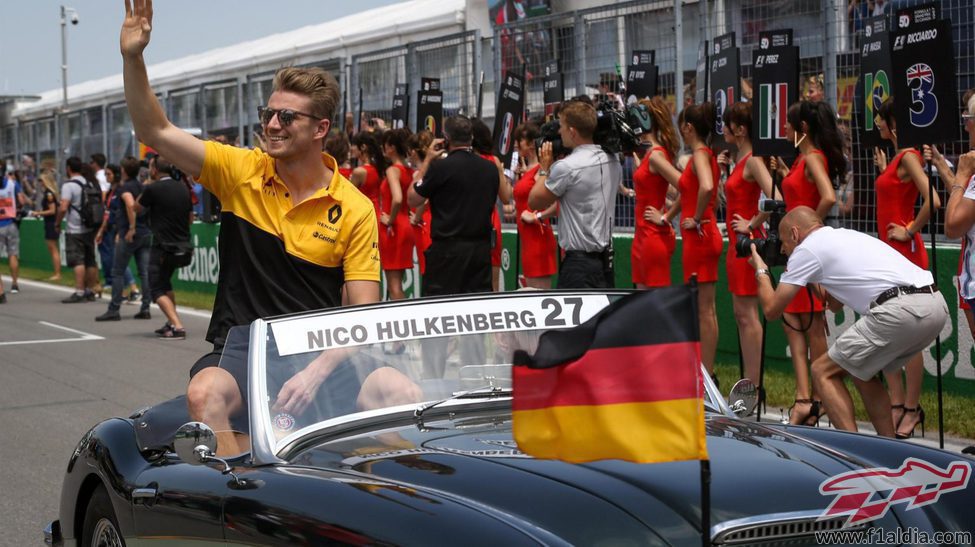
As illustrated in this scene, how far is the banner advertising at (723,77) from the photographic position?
10758mm

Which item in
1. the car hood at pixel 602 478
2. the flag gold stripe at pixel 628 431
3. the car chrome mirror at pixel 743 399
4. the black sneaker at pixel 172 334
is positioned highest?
the flag gold stripe at pixel 628 431

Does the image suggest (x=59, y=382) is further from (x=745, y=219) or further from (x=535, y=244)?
(x=745, y=219)

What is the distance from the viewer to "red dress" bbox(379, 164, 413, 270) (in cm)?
1338

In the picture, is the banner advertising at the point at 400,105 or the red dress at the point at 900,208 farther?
the banner advertising at the point at 400,105

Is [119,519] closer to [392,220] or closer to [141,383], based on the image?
[141,383]

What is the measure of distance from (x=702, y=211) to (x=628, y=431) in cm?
685

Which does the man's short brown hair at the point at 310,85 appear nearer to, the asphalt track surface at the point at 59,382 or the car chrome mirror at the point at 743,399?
the car chrome mirror at the point at 743,399

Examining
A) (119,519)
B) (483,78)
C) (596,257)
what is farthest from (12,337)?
(119,519)

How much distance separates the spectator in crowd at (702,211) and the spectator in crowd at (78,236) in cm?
1236

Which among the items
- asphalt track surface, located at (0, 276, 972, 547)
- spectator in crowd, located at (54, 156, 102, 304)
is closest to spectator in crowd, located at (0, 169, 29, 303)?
spectator in crowd, located at (54, 156, 102, 304)

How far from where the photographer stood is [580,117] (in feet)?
30.6

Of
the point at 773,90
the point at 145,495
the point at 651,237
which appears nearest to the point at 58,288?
the point at 651,237

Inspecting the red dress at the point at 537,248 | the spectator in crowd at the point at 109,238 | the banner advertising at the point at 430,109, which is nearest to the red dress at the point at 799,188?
A: the red dress at the point at 537,248

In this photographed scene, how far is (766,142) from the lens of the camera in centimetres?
946
